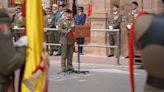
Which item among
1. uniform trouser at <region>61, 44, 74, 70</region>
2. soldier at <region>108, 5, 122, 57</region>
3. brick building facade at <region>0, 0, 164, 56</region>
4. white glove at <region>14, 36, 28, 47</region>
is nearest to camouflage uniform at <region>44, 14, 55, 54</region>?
brick building facade at <region>0, 0, 164, 56</region>

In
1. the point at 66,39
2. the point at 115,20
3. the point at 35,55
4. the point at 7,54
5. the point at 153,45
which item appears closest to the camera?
the point at 153,45

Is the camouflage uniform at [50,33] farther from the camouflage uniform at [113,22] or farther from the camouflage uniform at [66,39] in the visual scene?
the camouflage uniform at [66,39]

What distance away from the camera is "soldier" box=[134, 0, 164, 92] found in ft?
12.4

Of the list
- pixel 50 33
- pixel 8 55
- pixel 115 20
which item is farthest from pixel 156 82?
pixel 50 33

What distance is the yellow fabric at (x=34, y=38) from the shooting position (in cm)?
500

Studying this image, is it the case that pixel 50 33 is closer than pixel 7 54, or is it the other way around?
pixel 7 54

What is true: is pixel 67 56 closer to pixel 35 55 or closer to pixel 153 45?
pixel 35 55

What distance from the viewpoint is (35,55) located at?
5.18 metres

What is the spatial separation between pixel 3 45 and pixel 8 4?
21.8 m

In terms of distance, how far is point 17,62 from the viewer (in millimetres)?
4598

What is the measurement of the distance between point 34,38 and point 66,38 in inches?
331

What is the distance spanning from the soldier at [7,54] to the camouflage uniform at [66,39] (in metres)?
8.69

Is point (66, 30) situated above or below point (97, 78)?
above

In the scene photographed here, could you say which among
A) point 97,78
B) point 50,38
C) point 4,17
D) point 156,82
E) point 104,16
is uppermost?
point 4,17
